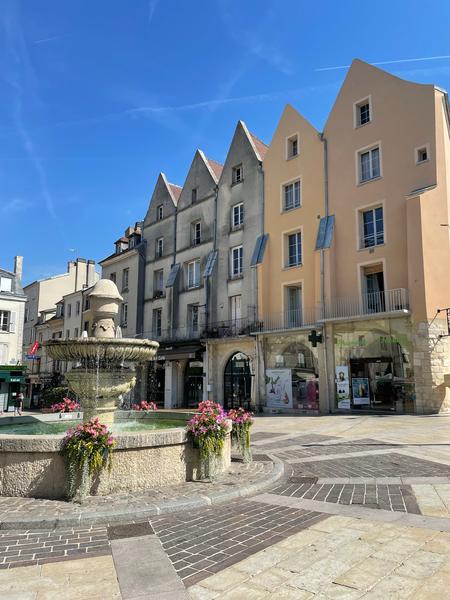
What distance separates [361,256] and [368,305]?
2.42 metres

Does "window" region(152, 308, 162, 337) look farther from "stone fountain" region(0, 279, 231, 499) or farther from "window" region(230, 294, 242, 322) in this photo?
"stone fountain" region(0, 279, 231, 499)

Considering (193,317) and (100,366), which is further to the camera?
(193,317)

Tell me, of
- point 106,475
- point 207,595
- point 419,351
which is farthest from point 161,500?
point 419,351

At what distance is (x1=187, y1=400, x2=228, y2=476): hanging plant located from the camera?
7.05 m

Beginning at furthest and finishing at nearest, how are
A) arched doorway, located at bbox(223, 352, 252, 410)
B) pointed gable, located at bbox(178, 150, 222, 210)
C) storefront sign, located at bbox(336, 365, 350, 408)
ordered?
pointed gable, located at bbox(178, 150, 222, 210), arched doorway, located at bbox(223, 352, 252, 410), storefront sign, located at bbox(336, 365, 350, 408)

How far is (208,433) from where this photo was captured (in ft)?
23.4

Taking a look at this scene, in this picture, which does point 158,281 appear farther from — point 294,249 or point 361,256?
point 361,256

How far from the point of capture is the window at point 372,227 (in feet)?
71.6

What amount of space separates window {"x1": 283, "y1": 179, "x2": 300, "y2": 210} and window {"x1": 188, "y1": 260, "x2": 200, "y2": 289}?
8.31 metres

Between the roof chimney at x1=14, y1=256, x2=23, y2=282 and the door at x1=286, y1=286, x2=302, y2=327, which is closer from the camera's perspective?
the door at x1=286, y1=286, x2=302, y2=327

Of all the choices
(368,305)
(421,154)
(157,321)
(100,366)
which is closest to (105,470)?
(100,366)

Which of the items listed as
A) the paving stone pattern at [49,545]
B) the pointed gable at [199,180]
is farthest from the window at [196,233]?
the paving stone pattern at [49,545]

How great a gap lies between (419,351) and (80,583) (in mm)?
17681

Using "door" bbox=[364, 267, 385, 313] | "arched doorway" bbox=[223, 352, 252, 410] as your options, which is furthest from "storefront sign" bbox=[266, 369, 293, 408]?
"door" bbox=[364, 267, 385, 313]
